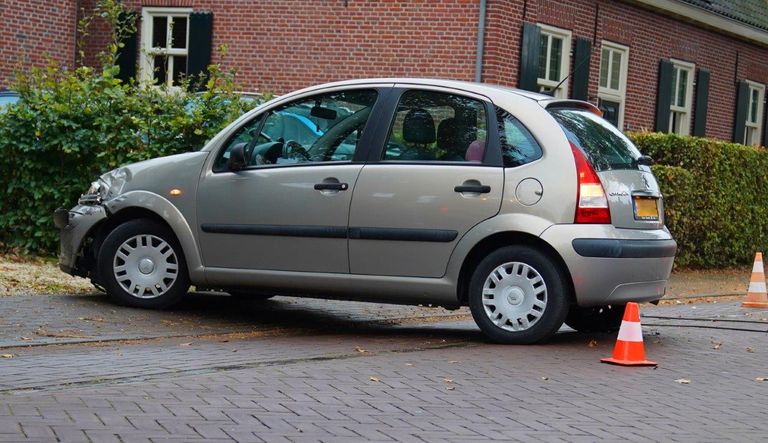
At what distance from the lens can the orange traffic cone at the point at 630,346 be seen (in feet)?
26.6

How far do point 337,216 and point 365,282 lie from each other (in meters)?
0.49

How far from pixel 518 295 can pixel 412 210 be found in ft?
2.96

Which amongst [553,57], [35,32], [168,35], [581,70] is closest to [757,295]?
[553,57]

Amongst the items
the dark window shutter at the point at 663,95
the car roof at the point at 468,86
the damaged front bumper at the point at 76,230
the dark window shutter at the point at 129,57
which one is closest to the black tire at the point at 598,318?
the car roof at the point at 468,86

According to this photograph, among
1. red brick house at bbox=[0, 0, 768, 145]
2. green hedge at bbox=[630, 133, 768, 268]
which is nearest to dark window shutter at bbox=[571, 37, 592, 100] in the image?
red brick house at bbox=[0, 0, 768, 145]

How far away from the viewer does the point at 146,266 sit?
9789 mm

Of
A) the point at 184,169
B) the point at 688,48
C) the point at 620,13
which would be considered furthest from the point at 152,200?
the point at 688,48

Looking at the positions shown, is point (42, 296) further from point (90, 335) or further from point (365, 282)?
point (365, 282)

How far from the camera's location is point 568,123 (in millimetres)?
8922

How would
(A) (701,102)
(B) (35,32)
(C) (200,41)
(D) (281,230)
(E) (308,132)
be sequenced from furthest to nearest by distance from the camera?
(A) (701,102), (B) (35,32), (C) (200,41), (E) (308,132), (D) (281,230)

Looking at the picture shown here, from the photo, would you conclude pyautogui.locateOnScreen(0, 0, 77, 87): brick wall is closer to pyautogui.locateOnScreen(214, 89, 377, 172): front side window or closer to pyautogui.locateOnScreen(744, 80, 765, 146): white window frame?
pyautogui.locateOnScreen(214, 89, 377, 172): front side window

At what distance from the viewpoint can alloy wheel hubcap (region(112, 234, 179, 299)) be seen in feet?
31.9

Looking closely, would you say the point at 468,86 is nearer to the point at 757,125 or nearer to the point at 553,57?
the point at 553,57

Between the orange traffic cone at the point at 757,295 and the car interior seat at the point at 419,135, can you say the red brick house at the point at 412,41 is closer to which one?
the orange traffic cone at the point at 757,295
